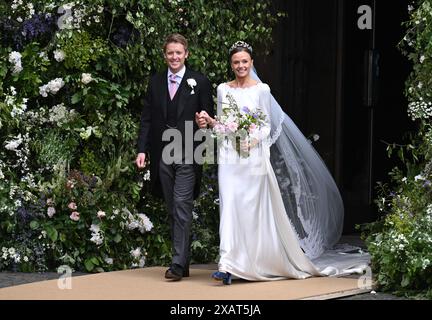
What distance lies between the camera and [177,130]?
27.9 ft

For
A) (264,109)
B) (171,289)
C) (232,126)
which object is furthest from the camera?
(264,109)

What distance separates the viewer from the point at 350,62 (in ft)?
40.5

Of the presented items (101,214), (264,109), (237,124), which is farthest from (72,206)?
(264,109)

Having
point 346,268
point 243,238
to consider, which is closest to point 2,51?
point 243,238

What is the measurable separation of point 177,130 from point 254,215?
87cm

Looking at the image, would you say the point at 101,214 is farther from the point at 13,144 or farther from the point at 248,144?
the point at 248,144

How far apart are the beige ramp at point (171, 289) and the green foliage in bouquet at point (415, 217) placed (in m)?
0.32

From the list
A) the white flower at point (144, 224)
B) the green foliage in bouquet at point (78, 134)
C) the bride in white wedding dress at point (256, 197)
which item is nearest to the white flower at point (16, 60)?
the green foliage in bouquet at point (78, 134)

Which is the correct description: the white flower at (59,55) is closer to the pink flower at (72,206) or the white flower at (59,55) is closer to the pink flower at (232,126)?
the pink flower at (72,206)

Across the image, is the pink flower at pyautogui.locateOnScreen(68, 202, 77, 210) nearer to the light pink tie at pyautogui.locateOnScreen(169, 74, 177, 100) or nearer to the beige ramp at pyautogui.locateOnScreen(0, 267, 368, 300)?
the beige ramp at pyautogui.locateOnScreen(0, 267, 368, 300)

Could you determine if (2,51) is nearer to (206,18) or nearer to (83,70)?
(83,70)

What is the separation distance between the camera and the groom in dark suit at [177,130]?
8445 mm

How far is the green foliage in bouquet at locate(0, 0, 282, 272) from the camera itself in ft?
30.1

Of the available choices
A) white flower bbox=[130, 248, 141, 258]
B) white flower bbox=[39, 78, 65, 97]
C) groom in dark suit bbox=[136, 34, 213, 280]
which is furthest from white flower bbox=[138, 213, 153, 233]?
white flower bbox=[39, 78, 65, 97]
